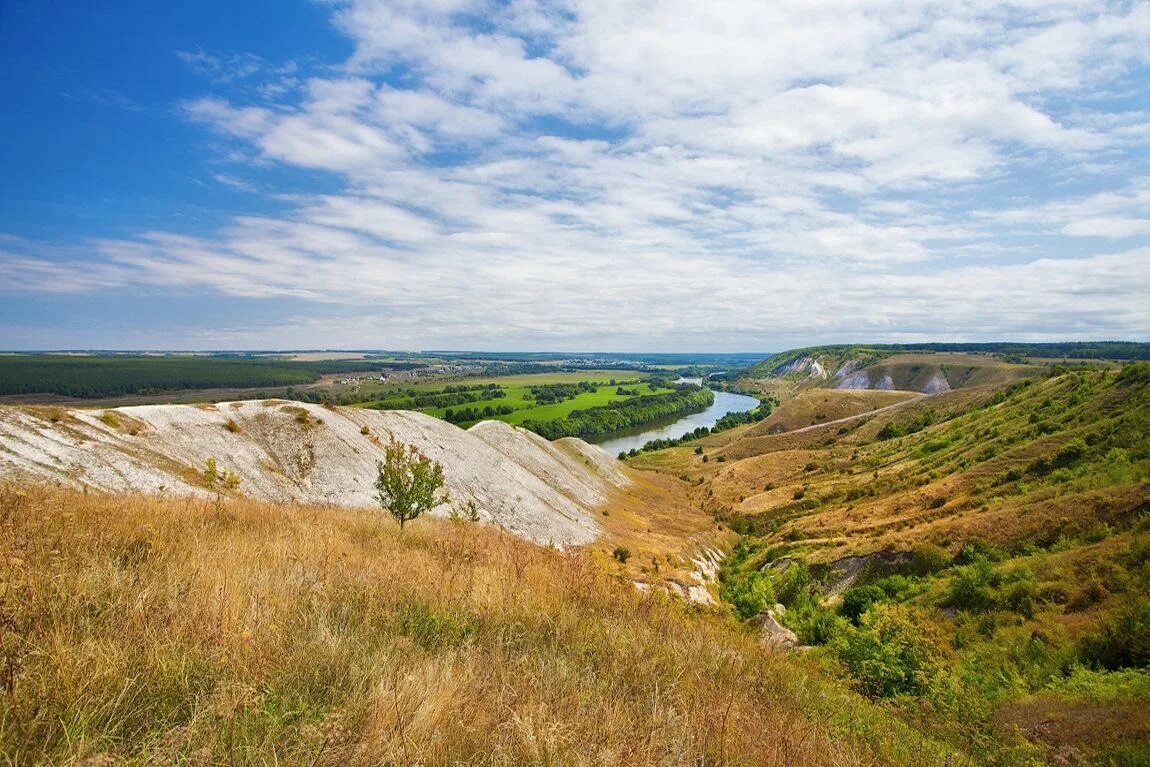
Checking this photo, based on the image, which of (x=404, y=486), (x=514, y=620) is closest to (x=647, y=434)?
(x=404, y=486)

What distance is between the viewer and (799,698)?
6113 mm

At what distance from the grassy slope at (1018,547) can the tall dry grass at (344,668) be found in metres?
5.06

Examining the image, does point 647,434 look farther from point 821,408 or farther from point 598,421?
point 821,408

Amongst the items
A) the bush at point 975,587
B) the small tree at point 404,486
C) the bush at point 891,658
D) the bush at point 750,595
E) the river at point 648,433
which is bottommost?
the river at point 648,433

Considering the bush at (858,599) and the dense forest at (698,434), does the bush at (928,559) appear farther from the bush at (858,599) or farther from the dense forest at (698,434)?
the dense forest at (698,434)

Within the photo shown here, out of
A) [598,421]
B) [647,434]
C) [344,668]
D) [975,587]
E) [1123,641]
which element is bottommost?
[647,434]

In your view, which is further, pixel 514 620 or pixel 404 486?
pixel 404 486

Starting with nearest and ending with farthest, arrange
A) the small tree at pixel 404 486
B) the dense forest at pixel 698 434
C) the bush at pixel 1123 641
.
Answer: the bush at pixel 1123 641, the small tree at pixel 404 486, the dense forest at pixel 698 434

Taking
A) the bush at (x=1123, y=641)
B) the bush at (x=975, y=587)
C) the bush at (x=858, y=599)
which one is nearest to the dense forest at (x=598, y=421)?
the bush at (x=858, y=599)

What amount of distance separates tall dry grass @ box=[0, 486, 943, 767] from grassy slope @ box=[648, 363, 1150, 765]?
16.6 feet

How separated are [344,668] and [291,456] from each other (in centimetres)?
3677

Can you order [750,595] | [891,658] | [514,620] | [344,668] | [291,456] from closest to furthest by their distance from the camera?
[344,668]
[514,620]
[891,658]
[750,595]
[291,456]

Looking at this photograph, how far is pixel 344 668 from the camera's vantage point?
13.1 ft

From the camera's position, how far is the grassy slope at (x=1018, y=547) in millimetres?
11938
